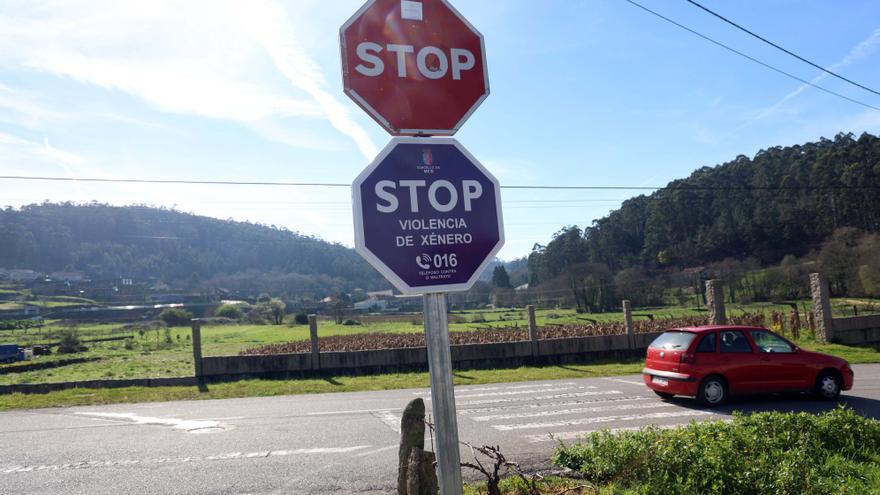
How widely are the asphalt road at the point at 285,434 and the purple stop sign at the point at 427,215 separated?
3.99m

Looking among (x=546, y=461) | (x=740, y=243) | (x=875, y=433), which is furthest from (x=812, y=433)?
(x=740, y=243)

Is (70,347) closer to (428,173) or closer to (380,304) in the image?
(380,304)

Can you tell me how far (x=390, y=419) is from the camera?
9594 millimetres

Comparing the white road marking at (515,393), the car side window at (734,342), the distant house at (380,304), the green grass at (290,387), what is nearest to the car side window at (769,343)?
the car side window at (734,342)

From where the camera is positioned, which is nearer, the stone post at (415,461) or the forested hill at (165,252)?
the stone post at (415,461)

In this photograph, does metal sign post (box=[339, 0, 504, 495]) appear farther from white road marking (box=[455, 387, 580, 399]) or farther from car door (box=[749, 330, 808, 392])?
car door (box=[749, 330, 808, 392])

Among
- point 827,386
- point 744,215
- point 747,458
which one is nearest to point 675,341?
point 827,386

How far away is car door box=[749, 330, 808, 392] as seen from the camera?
10914 millimetres

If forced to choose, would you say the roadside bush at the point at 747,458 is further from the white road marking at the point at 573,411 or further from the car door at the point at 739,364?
the car door at the point at 739,364

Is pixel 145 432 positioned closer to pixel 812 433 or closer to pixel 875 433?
pixel 812 433

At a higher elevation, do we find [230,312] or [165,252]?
[165,252]

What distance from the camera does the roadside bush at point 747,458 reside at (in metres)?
3.97

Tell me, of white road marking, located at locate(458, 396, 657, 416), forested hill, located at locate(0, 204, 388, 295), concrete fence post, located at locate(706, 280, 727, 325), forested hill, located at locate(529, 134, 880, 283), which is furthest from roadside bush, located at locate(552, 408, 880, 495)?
forested hill, located at locate(0, 204, 388, 295)

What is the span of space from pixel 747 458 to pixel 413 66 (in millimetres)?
3826
